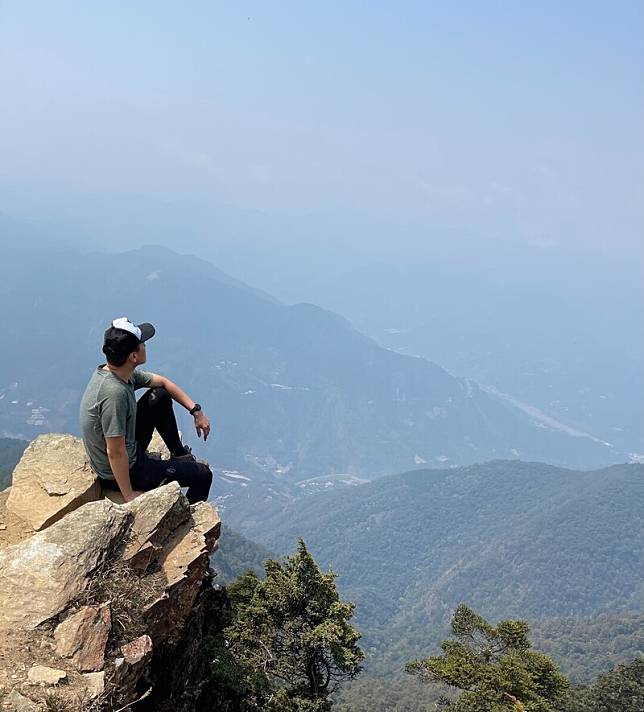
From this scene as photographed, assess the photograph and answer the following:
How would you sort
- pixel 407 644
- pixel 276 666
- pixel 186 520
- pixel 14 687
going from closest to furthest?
pixel 14 687 < pixel 186 520 < pixel 276 666 < pixel 407 644

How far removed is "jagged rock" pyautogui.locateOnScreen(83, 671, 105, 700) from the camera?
16.4 feet

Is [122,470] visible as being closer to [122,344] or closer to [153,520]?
[153,520]

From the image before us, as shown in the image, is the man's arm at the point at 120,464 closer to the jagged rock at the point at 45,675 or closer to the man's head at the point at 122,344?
the man's head at the point at 122,344

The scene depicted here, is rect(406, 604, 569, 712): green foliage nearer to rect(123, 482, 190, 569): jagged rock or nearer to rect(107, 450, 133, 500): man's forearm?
rect(123, 482, 190, 569): jagged rock

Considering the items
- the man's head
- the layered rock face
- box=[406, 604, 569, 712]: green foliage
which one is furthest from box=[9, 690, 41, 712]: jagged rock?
box=[406, 604, 569, 712]: green foliage

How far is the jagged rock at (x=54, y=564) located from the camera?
18.6 ft

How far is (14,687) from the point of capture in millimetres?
4875

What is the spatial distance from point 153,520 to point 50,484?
74.1 inches

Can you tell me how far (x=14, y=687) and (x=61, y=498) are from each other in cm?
324

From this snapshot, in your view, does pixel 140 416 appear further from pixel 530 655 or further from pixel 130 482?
pixel 530 655

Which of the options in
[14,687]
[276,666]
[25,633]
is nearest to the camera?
[14,687]

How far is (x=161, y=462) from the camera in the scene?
323 inches

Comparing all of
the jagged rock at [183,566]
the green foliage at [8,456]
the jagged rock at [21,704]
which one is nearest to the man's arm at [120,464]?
the jagged rock at [183,566]

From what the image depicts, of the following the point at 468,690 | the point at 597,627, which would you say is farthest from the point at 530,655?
the point at 597,627
